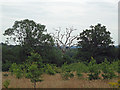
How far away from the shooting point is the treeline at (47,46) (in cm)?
3791

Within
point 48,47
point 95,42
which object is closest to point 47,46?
point 48,47

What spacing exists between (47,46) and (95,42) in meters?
10.1

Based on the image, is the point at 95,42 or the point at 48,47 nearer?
the point at 48,47

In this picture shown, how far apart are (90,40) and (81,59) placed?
4.38 meters

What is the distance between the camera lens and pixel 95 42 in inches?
1697

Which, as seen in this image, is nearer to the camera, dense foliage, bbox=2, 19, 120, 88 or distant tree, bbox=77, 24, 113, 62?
dense foliage, bbox=2, 19, 120, 88

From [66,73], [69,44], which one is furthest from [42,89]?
[69,44]

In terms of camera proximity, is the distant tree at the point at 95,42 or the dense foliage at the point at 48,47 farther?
the distant tree at the point at 95,42

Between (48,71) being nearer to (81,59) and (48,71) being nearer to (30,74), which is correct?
(30,74)

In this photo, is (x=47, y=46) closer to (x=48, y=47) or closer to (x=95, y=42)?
(x=48, y=47)

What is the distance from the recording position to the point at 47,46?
3925cm

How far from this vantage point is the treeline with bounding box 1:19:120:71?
37.9 m

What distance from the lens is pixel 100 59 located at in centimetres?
4109

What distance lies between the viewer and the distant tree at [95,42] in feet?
139
